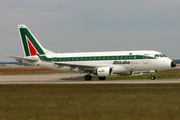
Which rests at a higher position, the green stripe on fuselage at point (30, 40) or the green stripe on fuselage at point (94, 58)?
the green stripe on fuselage at point (30, 40)

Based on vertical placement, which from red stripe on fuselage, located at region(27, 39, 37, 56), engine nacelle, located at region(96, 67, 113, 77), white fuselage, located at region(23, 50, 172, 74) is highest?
red stripe on fuselage, located at region(27, 39, 37, 56)

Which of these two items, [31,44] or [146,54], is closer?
[146,54]

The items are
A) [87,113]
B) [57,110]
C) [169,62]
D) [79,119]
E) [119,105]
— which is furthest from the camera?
[169,62]

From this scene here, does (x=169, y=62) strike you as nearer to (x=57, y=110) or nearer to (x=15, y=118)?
(x=57, y=110)

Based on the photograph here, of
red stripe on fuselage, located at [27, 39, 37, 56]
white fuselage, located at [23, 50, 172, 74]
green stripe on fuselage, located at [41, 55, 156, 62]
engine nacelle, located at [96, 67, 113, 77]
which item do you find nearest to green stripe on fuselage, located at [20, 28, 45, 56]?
red stripe on fuselage, located at [27, 39, 37, 56]

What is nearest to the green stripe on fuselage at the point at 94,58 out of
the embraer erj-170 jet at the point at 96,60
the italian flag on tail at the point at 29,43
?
the embraer erj-170 jet at the point at 96,60

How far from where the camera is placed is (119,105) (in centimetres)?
1612

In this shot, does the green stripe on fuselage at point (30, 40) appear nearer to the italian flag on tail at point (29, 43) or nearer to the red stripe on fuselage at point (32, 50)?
the italian flag on tail at point (29, 43)

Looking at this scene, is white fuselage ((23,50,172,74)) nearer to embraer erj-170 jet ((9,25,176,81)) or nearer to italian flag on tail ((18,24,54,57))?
embraer erj-170 jet ((9,25,176,81))

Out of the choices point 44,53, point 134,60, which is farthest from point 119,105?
point 44,53

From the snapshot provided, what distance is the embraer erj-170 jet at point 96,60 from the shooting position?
40344 millimetres

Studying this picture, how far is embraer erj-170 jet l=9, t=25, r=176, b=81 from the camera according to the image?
132ft

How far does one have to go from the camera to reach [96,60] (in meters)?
43.0

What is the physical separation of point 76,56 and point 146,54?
11882 mm
